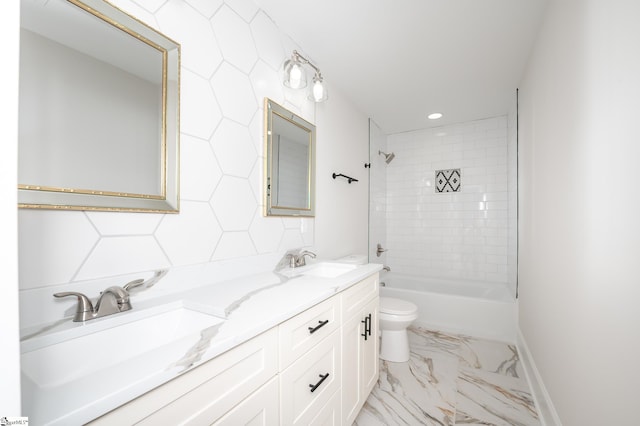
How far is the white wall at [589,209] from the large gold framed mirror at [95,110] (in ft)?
5.17

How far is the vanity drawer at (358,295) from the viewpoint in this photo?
1396 mm

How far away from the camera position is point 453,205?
350 centimetres

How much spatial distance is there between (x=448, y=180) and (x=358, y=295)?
2632mm

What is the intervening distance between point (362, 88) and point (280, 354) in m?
2.41

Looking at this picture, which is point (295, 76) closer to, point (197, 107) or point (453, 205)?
point (197, 107)

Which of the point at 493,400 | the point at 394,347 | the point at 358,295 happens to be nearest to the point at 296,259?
the point at 358,295

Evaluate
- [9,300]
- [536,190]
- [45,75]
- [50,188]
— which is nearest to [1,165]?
[9,300]

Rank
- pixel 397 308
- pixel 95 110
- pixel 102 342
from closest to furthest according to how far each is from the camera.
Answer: pixel 102 342, pixel 95 110, pixel 397 308

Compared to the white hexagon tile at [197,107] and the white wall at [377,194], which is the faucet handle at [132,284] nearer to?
the white hexagon tile at [197,107]

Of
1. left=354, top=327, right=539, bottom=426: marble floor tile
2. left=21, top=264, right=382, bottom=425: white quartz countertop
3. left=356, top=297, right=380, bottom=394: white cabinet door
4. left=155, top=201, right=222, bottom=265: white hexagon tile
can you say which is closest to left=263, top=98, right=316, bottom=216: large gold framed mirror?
left=155, top=201, right=222, bottom=265: white hexagon tile

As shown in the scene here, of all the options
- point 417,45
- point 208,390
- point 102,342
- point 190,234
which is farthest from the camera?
point 417,45

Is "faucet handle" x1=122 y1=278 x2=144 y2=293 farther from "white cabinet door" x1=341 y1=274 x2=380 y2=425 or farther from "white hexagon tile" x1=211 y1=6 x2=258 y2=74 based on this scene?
"white hexagon tile" x1=211 y1=6 x2=258 y2=74

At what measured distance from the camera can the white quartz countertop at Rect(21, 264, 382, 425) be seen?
0.47 meters

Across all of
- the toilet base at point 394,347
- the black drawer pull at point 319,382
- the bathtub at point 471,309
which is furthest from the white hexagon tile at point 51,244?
the bathtub at point 471,309
